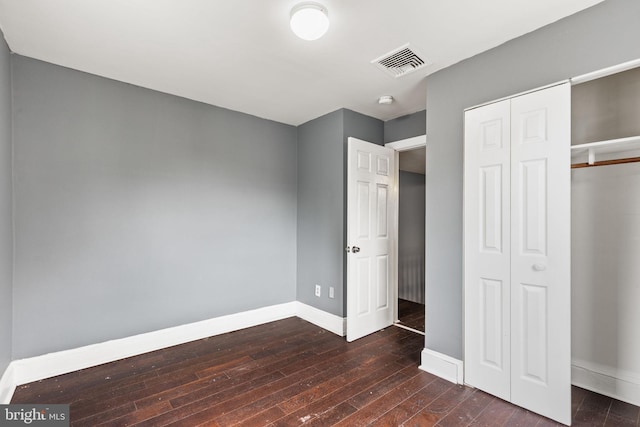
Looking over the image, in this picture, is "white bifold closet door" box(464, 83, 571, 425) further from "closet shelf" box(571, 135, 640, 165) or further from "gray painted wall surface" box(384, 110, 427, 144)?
"gray painted wall surface" box(384, 110, 427, 144)

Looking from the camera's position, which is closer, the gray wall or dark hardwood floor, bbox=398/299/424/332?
the gray wall

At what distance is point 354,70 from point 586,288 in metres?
2.52

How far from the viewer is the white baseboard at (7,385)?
6.59 feet

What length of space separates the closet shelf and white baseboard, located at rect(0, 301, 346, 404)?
2.57m

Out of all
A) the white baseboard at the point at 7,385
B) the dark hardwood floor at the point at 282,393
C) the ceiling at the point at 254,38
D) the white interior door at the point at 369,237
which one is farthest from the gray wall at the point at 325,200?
the white baseboard at the point at 7,385

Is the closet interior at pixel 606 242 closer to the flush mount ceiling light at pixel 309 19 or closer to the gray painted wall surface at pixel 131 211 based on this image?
the flush mount ceiling light at pixel 309 19

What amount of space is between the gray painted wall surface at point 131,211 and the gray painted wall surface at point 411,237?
257 centimetres

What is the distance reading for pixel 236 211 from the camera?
3.57 m

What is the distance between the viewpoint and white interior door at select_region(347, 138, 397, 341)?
3.21 meters

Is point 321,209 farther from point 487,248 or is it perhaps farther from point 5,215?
point 5,215

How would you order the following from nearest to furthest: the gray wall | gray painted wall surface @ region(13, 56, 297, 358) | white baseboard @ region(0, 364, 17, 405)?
white baseboard @ region(0, 364, 17, 405)
gray painted wall surface @ region(13, 56, 297, 358)
the gray wall

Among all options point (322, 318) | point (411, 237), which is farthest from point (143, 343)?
point (411, 237)

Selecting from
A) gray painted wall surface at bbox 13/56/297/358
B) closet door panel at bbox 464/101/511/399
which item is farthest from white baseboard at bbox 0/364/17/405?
closet door panel at bbox 464/101/511/399

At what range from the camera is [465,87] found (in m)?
2.42
